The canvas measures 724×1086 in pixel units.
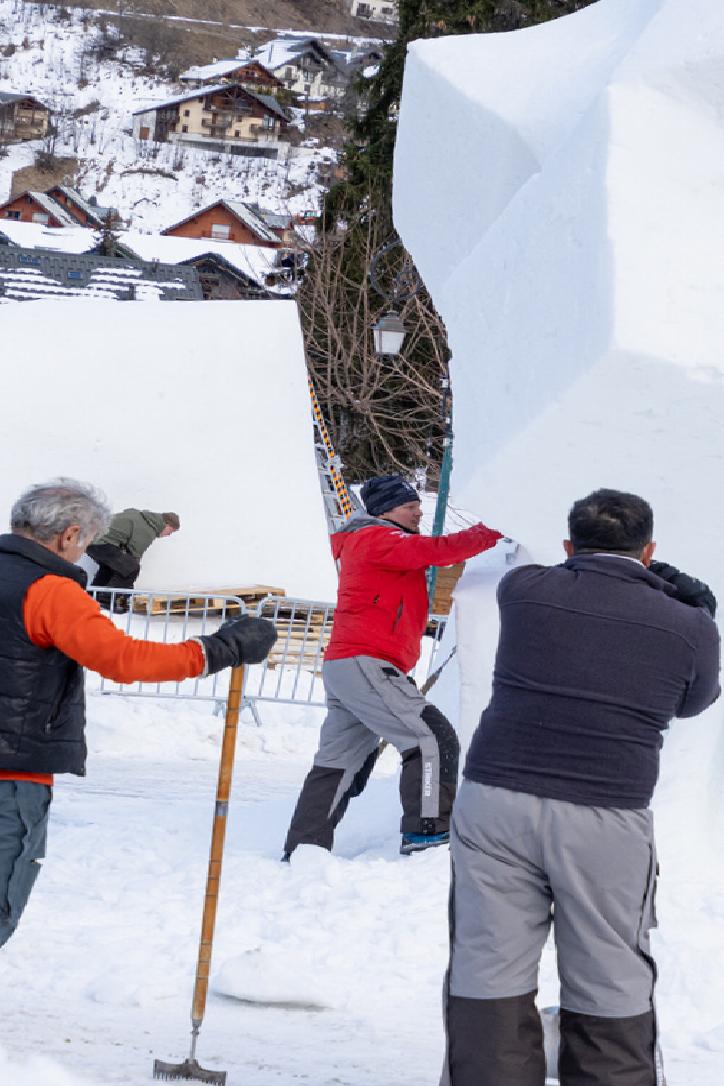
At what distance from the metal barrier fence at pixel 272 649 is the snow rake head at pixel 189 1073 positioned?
3.72m

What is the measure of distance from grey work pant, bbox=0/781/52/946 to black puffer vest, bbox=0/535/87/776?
70 mm

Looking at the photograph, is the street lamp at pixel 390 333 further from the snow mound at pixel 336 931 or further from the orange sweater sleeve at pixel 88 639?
the orange sweater sleeve at pixel 88 639

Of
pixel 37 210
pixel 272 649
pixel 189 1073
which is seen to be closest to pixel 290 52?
pixel 37 210

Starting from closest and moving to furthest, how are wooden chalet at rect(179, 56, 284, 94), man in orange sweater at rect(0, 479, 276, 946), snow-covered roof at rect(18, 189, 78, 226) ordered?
man in orange sweater at rect(0, 479, 276, 946) → snow-covered roof at rect(18, 189, 78, 226) → wooden chalet at rect(179, 56, 284, 94)

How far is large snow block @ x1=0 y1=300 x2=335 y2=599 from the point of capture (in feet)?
40.3

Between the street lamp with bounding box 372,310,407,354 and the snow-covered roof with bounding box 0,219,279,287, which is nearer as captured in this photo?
the street lamp with bounding box 372,310,407,354

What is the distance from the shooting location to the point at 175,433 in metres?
12.5

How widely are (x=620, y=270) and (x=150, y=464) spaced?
868 centimetres

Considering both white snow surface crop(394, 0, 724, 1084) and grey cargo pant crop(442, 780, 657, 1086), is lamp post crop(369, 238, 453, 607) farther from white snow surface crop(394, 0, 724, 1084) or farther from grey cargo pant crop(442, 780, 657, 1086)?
grey cargo pant crop(442, 780, 657, 1086)

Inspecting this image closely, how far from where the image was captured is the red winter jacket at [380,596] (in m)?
5.07

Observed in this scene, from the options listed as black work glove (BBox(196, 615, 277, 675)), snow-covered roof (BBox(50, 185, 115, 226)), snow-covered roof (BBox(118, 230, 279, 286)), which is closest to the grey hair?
black work glove (BBox(196, 615, 277, 675))

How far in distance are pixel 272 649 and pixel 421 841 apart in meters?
4.62

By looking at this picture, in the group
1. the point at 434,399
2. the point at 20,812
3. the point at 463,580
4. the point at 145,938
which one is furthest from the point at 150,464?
the point at 434,399

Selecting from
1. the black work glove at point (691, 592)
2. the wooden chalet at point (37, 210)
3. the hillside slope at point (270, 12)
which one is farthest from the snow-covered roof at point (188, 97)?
the black work glove at point (691, 592)
